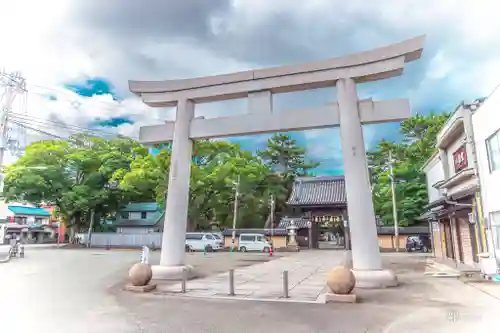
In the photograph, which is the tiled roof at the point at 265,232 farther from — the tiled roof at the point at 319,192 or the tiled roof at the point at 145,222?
the tiled roof at the point at 145,222

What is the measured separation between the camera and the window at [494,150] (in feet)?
38.6

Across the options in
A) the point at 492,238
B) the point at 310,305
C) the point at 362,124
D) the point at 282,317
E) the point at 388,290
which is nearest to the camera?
the point at 282,317

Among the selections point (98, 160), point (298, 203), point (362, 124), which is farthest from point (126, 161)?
point (362, 124)

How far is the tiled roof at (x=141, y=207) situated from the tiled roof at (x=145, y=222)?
0.94 m

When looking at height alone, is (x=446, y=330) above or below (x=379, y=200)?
below

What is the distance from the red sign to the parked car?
1478cm

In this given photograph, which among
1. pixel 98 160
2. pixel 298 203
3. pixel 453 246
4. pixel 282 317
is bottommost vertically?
pixel 282 317

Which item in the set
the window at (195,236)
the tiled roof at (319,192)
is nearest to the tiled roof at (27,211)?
the window at (195,236)

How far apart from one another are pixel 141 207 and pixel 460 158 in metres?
37.0

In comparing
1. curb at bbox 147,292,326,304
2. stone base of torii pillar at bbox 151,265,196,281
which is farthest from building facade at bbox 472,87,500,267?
stone base of torii pillar at bbox 151,265,196,281

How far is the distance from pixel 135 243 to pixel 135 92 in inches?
1169

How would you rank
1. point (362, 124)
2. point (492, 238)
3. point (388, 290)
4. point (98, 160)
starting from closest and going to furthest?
point (388, 290), point (362, 124), point (492, 238), point (98, 160)

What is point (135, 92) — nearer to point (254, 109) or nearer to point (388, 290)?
point (254, 109)

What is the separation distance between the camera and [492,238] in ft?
40.1
